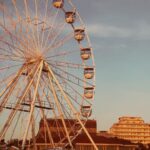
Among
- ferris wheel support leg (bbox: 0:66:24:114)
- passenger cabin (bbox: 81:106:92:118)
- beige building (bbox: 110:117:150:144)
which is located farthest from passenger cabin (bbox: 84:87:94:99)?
beige building (bbox: 110:117:150:144)

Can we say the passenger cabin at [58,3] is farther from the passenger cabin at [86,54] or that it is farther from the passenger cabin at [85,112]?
the passenger cabin at [85,112]

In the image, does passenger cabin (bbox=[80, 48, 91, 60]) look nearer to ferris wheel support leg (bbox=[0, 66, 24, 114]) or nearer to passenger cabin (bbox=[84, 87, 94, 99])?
passenger cabin (bbox=[84, 87, 94, 99])

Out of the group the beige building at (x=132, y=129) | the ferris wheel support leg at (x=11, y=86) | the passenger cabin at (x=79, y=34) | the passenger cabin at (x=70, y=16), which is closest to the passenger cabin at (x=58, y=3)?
the passenger cabin at (x=70, y=16)

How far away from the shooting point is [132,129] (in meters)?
186

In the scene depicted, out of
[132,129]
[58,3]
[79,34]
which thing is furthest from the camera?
[132,129]

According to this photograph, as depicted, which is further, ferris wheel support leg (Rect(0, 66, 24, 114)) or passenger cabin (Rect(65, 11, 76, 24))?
passenger cabin (Rect(65, 11, 76, 24))

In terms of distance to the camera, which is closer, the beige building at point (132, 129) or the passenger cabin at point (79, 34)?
the passenger cabin at point (79, 34)

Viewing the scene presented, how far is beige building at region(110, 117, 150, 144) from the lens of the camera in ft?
600

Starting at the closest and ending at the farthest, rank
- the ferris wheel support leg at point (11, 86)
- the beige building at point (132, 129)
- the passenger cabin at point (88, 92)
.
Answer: the ferris wheel support leg at point (11, 86) → the passenger cabin at point (88, 92) → the beige building at point (132, 129)

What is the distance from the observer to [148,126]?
621ft

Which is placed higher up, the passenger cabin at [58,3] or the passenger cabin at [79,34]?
the passenger cabin at [58,3]

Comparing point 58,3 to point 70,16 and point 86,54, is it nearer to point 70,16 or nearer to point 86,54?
point 70,16

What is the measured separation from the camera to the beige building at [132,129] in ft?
600

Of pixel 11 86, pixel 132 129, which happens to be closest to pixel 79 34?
pixel 11 86
